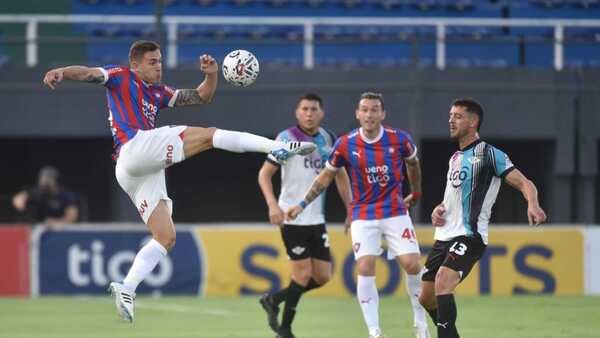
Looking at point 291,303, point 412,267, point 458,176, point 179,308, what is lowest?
point 179,308

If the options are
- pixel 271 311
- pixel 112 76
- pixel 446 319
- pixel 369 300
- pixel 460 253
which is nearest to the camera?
pixel 446 319

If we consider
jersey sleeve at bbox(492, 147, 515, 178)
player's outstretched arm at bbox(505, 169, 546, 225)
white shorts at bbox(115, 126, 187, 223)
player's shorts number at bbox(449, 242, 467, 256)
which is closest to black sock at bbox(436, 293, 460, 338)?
player's shorts number at bbox(449, 242, 467, 256)

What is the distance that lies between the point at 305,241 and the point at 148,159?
265 cm

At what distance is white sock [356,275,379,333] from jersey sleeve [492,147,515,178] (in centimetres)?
166

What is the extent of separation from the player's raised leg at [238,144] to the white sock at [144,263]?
0.80m

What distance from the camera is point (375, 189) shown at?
1101 cm

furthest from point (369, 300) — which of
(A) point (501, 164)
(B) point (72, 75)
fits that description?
(B) point (72, 75)

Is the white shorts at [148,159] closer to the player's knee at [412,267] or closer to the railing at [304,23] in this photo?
the player's knee at [412,267]

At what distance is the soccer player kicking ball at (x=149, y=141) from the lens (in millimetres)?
9742

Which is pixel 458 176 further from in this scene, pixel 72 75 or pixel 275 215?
pixel 72 75

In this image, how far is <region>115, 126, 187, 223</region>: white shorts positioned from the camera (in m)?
9.85

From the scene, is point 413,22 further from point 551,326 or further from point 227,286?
point 551,326

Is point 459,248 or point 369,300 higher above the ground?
point 459,248

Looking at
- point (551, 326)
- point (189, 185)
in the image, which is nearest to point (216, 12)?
point (189, 185)
